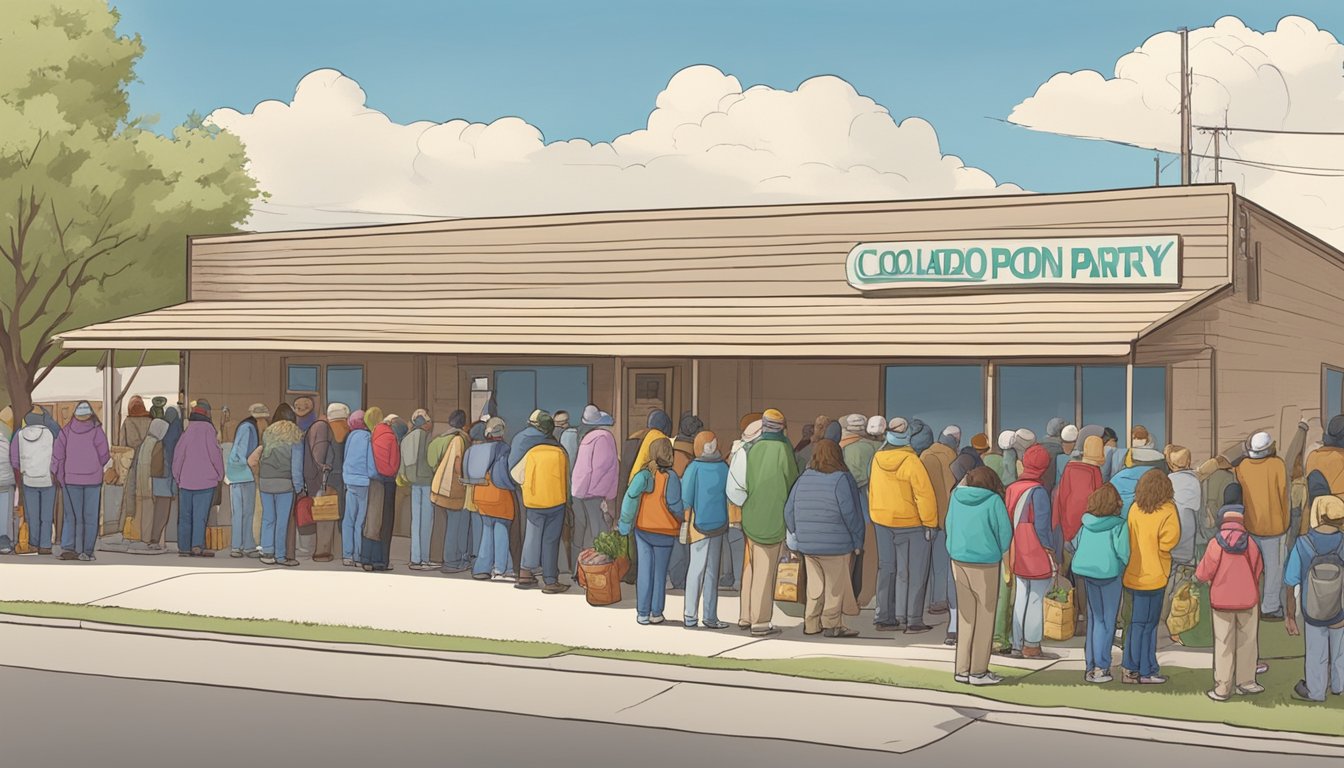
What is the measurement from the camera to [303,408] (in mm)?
18531

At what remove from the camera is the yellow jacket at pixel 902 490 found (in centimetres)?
1381

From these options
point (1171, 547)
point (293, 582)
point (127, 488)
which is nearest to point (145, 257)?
point (127, 488)

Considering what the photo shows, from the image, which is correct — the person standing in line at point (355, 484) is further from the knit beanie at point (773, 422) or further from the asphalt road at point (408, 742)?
the asphalt road at point (408, 742)

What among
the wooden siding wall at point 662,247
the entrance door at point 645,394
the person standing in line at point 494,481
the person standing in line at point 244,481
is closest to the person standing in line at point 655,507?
the person standing in line at point 494,481

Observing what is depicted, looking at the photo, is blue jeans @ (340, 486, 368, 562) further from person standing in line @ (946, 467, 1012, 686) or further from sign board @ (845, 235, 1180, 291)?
person standing in line @ (946, 467, 1012, 686)

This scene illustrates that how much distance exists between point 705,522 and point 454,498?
14.0ft

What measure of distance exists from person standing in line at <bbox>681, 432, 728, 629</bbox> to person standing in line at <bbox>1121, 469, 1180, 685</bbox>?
3670mm

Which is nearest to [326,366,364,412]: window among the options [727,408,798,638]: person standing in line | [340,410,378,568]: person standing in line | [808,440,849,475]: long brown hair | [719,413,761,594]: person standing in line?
[340,410,378,568]: person standing in line

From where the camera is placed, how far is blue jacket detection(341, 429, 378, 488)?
17844 mm

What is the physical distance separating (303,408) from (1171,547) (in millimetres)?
10103

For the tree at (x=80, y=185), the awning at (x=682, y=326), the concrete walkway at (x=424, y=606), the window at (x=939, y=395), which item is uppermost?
the tree at (x=80, y=185)

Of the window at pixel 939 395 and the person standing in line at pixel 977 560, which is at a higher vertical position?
the window at pixel 939 395

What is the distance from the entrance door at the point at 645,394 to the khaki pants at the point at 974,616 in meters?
9.07

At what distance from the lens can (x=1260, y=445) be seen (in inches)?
567
